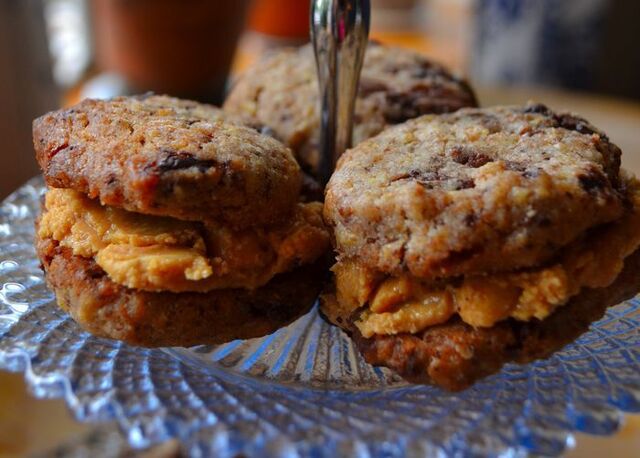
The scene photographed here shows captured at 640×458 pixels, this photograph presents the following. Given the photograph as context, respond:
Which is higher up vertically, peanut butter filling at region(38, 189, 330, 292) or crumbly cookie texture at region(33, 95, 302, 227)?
crumbly cookie texture at region(33, 95, 302, 227)

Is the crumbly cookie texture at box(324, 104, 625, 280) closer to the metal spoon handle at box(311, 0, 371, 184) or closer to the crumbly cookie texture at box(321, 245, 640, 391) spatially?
the crumbly cookie texture at box(321, 245, 640, 391)

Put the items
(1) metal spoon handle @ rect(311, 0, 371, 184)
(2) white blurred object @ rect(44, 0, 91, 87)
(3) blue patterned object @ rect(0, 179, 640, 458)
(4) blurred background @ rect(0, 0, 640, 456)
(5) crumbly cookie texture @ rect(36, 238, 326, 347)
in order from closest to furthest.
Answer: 1. (3) blue patterned object @ rect(0, 179, 640, 458)
2. (5) crumbly cookie texture @ rect(36, 238, 326, 347)
3. (1) metal spoon handle @ rect(311, 0, 371, 184)
4. (4) blurred background @ rect(0, 0, 640, 456)
5. (2) white blurred object @ rect(44, 0, 91, 87)

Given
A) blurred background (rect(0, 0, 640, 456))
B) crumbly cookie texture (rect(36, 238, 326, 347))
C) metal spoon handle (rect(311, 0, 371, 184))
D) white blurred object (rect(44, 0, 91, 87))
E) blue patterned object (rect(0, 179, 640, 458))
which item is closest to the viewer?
blue patterned object (rect(0, 179, 640, 458))

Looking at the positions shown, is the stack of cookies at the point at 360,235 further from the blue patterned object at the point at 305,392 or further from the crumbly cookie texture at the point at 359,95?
the crumbly cookie texture at the point at 359,95

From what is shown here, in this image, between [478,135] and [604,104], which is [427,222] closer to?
[478,135]

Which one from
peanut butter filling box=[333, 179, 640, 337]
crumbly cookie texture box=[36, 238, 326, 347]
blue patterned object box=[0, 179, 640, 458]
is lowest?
blue patterned object box=[0, 179, 640, 458]

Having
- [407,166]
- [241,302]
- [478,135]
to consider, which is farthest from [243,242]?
[478,135]

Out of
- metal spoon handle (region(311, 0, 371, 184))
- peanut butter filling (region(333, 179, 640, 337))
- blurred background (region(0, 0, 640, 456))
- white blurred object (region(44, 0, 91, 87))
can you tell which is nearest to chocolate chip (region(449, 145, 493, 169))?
peanut butter filling (region(333, 179, 640, 337))

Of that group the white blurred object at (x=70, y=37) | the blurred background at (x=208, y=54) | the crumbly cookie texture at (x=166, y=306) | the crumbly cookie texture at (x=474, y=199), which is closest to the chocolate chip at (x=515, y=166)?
the crumbly cookie texture at (x=474, y=199)
